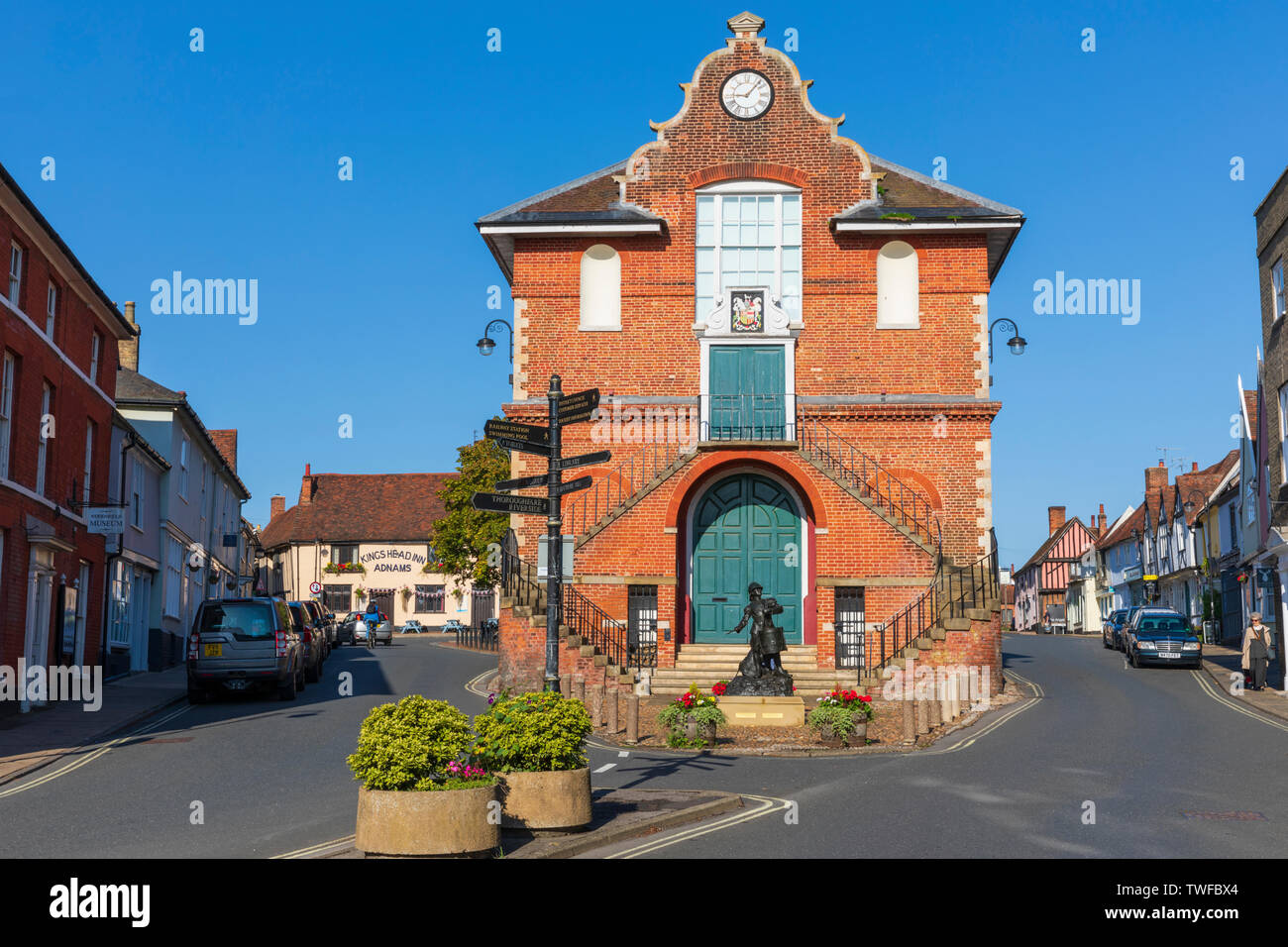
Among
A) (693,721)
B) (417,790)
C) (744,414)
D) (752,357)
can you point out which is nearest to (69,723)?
(693,721)

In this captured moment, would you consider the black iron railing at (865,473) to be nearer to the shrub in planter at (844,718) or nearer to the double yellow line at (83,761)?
the shrub in planter at (844,718)

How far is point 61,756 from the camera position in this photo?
16.5 metres

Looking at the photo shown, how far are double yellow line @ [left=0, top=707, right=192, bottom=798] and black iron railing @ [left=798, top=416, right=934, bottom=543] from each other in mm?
13821

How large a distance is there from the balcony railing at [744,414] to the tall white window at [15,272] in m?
13.5

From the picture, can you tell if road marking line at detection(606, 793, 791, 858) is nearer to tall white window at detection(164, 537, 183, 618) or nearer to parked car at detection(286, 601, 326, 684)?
parked car at detection(286, 601, 326, 684)

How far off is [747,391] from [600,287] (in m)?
4.06

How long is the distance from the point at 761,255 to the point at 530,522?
7858mm

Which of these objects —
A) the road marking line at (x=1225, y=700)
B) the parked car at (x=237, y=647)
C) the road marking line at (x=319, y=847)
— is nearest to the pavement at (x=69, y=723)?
the parked car at (x=237, y=647)

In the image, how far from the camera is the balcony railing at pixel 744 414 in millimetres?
27562

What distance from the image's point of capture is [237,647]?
2273cm

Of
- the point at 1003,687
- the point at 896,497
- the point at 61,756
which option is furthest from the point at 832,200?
the point at 61,756

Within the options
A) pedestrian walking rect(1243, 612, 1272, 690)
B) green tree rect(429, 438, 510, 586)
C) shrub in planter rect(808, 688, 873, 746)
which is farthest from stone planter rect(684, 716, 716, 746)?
green tree rect(429, 438, 510, 586)
